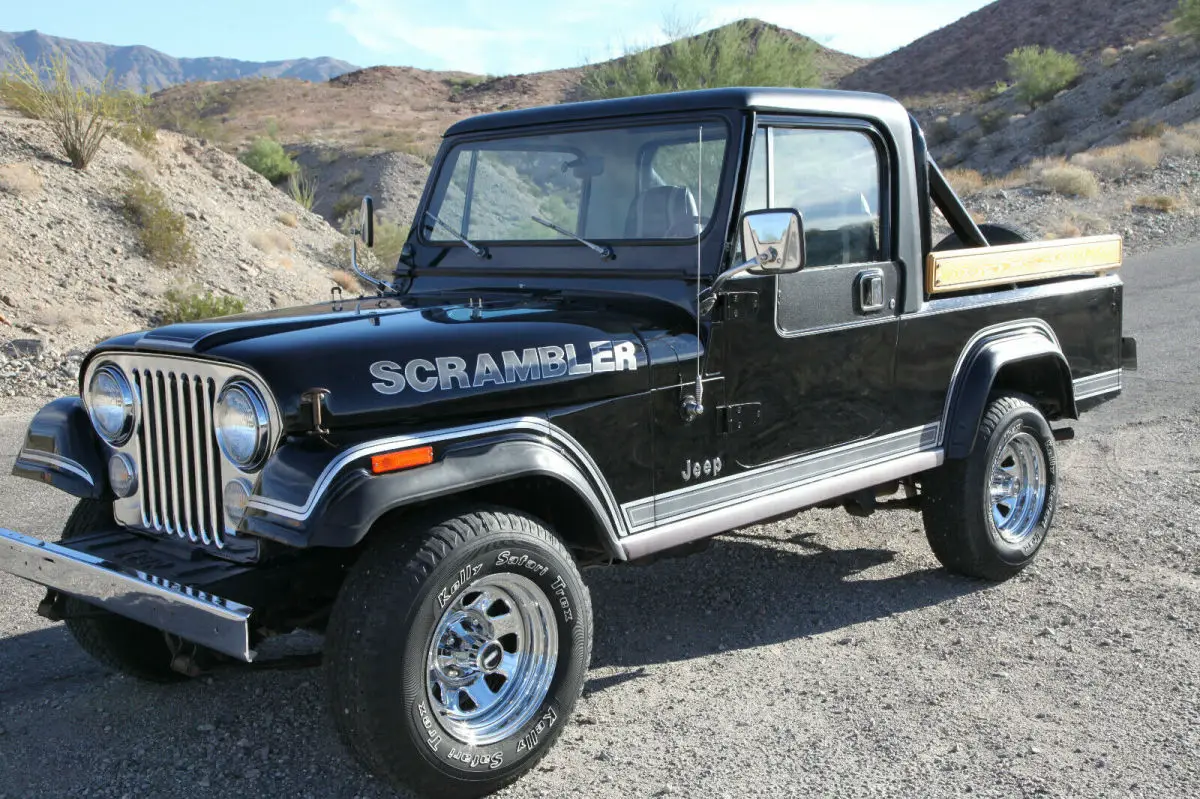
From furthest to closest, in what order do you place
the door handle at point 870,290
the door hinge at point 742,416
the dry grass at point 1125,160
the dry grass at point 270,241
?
the dry grass at point 1125,160
the dry grass at point 270,241
the door handle at point 870,290
the door hinge at point 742,416

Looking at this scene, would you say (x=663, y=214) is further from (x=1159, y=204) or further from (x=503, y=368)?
(x=1159, y=204)

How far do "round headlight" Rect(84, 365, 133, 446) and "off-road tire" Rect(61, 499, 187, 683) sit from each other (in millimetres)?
334

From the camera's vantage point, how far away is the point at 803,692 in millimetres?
3986

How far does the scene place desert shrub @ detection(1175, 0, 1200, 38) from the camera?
33.5 m

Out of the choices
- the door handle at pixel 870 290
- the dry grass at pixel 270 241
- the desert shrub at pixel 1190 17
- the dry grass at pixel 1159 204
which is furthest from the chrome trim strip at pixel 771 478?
the desert shrub at pixel 1190 17

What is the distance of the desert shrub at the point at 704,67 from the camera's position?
22.4 meters

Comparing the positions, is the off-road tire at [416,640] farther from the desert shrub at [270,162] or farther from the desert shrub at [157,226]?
the desert shrub at [270,162]

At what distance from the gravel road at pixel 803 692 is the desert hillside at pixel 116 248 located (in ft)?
21.5

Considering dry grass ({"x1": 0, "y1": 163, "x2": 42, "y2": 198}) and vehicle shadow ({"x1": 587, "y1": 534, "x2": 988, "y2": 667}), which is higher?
dry grass ({"x1": 0, "y1": 163, "x2": 42, "y2": 198})

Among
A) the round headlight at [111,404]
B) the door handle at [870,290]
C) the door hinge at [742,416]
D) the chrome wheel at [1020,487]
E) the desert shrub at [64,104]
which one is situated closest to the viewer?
the round headlight at [111,404]

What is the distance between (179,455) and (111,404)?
13.8 inches

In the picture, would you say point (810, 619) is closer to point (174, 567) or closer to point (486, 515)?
point (486, 515)

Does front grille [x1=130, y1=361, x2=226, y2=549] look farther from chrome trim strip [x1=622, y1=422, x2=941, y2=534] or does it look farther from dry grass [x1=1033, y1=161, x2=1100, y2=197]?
dry grass [x1=1033, y1=161, x2=1100, y2=197]

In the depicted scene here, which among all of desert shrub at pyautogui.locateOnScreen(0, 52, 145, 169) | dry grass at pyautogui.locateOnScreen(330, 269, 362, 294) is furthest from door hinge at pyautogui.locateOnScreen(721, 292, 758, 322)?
desert shrub at pyautogui.locateOnScreen(0, 52, 145, 169)
